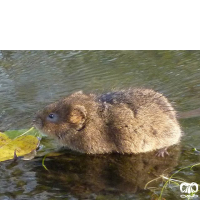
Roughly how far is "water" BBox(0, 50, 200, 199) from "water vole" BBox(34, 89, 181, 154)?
0.15 m

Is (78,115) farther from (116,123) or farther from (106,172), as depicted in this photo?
(106,172)

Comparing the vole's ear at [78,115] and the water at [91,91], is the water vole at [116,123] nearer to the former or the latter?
the vole's ear at [78,115]

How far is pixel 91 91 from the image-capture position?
6.68 metres

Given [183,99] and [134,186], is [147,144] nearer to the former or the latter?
[134,186]

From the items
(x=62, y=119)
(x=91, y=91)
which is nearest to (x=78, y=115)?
(x=62, y=119)

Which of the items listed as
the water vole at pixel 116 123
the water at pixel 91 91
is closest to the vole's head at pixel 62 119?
the water vole at pixel 116 123

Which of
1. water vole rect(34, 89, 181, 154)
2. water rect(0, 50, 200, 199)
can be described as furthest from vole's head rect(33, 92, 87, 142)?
water rect(0, 50, 200, 199)

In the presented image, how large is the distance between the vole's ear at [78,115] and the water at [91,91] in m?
0.41

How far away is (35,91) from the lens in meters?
7.00

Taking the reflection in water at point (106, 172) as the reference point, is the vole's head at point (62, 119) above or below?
above

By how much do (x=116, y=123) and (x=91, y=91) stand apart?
1.74m

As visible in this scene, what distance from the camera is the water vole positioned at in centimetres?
502

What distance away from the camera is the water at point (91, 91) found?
4.26 m

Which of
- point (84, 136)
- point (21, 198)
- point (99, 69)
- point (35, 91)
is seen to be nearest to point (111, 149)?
point (84, 136)
